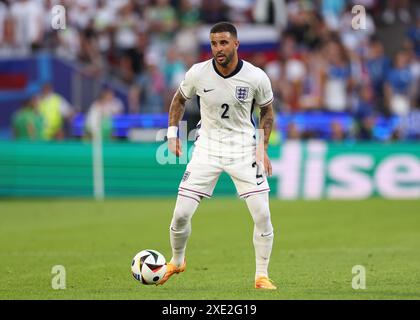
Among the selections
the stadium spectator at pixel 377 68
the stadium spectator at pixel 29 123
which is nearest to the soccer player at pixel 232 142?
the stadium spectator at pixel 377 68

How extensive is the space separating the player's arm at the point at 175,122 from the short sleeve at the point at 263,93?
2.66ft

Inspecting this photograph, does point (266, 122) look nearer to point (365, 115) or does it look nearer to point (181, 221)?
point (181, 221)

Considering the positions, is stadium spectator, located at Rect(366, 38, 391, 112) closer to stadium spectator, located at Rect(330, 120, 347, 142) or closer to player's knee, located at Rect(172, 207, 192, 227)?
stadium spectator, located at Rect(330, 120, 347, 142)

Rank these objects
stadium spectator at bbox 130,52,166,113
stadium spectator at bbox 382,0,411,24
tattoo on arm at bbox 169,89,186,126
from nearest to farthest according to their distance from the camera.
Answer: tattoo on arm at bbox 169,89,186,126, stadium spectator at bbox 130,52,166,113, stadium spectator at bbox 382,0,411,24

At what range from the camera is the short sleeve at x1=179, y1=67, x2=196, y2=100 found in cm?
1084

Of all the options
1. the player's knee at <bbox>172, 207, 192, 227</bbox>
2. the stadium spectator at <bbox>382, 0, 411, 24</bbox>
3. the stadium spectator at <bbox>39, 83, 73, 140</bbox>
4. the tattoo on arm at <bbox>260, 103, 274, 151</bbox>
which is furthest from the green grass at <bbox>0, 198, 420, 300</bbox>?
the stadium spectator at <bbox>382, 0, 411, 24</bbox>

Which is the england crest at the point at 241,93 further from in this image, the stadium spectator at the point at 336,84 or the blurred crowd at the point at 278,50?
the stadium spectator at the point at 336,84

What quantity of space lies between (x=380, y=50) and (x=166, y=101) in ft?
18.2

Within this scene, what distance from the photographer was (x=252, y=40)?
27984mm

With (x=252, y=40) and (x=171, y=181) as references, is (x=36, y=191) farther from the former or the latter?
(x=252, y=40)

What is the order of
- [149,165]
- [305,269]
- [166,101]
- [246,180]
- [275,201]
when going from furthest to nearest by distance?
[166,101] < [149,165] < [275,201] < [305,269] < [246,180]

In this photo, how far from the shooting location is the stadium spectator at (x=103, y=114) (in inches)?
984
